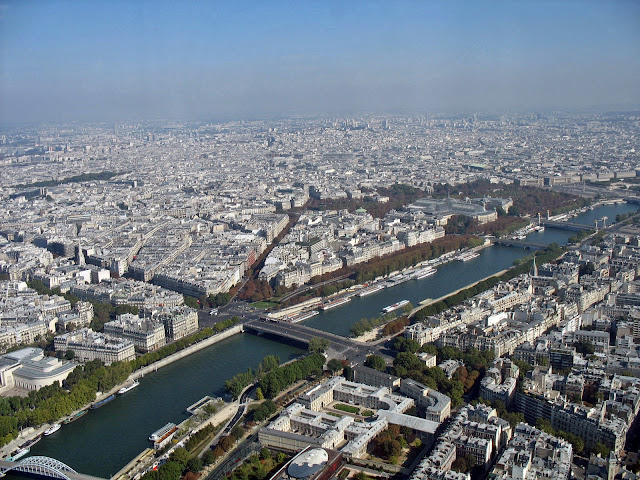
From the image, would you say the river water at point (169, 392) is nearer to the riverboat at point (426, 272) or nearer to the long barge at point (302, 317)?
the long barge at point (302, 317)

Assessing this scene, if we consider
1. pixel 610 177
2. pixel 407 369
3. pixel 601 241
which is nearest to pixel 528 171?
pixel 610 177

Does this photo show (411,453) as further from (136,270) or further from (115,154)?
(115,154)

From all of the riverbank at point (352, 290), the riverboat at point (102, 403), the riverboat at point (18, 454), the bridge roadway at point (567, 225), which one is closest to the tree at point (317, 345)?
the riverbank at point (352, 290)

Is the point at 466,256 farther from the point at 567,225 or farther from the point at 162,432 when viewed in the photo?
the point at 162,432

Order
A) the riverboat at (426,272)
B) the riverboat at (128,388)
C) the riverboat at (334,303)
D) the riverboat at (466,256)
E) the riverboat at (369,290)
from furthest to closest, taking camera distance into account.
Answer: the riverboat at (466,256), the riverboat at (426,272), the riverboat at (369,290), the riverboat at (334,303), the riverboat at (128,388)

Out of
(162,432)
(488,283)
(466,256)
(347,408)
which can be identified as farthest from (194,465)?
(466,256)

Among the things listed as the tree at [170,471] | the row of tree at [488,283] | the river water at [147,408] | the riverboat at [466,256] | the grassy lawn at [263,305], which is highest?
the row of tree at [488,283]
